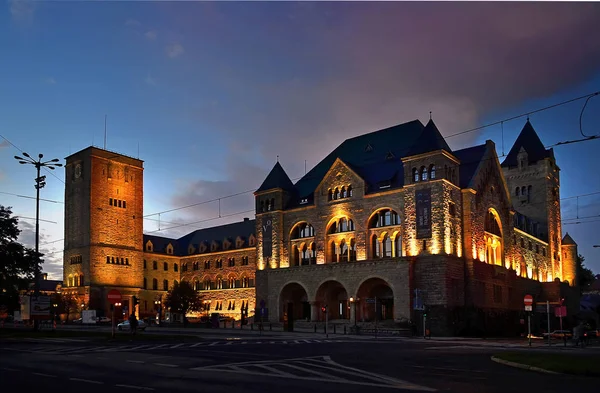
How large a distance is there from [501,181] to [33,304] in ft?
171

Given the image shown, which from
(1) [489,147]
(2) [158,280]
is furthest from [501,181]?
(2) [158,280]

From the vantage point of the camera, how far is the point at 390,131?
243 ft

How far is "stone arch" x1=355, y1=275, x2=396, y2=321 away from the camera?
212 ft

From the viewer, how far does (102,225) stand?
9838cm

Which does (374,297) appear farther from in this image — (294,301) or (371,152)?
(371,152)

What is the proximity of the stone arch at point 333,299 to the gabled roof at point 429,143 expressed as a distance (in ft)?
56.8

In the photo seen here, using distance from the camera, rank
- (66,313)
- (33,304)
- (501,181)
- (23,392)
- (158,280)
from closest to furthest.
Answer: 1. (23,392)
2. (33,304)
3. (501,181)
4. (66,313)
5. (158,280)

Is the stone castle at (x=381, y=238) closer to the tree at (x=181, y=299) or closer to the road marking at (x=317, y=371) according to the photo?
the tree at (x=181, y=299)

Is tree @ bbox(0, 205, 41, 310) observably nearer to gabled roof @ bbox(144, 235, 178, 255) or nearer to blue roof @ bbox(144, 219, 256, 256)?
blue roof @ bbox(144, 219, 256, 256)

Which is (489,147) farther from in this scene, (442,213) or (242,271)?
(242,271)

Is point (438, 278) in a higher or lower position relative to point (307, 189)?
lower

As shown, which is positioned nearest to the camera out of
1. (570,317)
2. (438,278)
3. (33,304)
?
(33,304)

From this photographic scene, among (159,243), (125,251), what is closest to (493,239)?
(125,251)

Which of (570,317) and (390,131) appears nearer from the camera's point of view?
(390,131)
